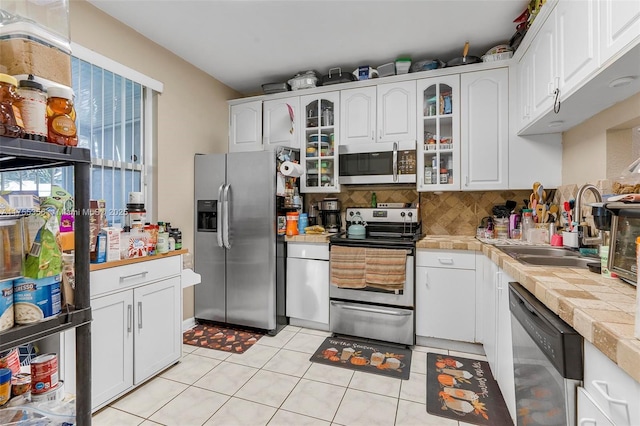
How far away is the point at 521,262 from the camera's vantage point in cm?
162

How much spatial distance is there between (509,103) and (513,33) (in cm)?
56

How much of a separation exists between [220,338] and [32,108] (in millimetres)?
2507

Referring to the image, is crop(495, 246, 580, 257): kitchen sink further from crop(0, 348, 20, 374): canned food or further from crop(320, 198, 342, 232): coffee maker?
crop(0, 348, 20, 374): canned food

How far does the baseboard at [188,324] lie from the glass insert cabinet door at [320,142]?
1716mm

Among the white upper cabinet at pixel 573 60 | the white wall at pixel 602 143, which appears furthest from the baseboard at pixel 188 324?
the white wall at pixel 602 143

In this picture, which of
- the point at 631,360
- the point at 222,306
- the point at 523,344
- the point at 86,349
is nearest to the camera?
the point at 631,360

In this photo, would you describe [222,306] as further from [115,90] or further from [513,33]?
[513,33]

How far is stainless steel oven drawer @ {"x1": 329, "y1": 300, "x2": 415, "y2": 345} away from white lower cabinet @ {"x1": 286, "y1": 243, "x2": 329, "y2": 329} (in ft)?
0.43

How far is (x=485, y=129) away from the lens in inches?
105

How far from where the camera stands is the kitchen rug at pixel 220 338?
259cm

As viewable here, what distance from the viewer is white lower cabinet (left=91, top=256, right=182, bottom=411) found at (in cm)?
173

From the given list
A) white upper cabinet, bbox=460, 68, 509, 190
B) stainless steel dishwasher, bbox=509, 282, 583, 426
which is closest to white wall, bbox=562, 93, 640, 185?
white upper cabinet, bbox=460, 68, 509, 190

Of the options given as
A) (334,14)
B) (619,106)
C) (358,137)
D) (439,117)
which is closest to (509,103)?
(439,117)

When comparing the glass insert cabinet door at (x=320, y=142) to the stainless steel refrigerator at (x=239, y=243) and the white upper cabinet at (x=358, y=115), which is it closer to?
the white upper cabinet at (x=358, y=115)
